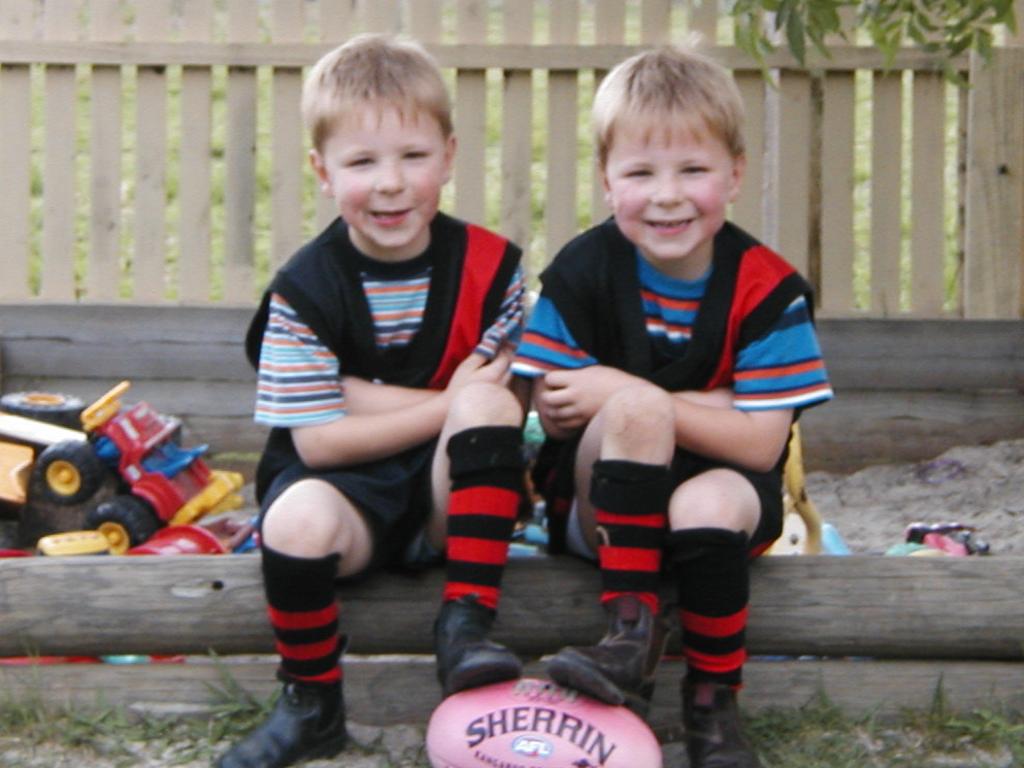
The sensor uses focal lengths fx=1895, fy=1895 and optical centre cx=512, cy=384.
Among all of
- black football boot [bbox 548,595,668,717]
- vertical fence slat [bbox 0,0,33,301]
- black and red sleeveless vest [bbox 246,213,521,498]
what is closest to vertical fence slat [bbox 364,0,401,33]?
vertical fence slat [bbox 0,0,33,301]

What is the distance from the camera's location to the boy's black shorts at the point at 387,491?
3336 mm

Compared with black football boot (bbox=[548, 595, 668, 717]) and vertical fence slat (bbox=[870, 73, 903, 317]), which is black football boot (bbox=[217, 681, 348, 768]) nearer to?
black football boot (bbox=[548, 595, 668, 717])

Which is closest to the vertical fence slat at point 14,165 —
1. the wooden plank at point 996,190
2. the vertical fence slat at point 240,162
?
the vertical fence slat at point 240,162

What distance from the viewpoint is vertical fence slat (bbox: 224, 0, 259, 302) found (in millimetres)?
5445

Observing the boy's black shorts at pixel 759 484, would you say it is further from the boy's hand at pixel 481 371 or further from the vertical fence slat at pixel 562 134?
the vertical fence slat at pixel 562 134

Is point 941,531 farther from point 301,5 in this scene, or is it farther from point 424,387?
point 301,5

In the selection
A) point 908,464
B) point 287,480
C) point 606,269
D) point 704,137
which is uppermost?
point 704,137

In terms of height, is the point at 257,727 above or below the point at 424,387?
below

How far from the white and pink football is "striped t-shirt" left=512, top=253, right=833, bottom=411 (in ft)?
1.98

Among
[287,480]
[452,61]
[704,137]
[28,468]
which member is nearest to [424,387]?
[287,480]

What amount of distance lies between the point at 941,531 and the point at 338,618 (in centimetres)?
157

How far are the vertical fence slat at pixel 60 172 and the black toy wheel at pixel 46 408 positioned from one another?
0.72 meters

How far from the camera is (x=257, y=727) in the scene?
3.38 meters

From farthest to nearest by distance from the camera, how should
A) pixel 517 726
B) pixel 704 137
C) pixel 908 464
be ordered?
pixel 908 464 → pixel 704 137 → pixel 517 726
